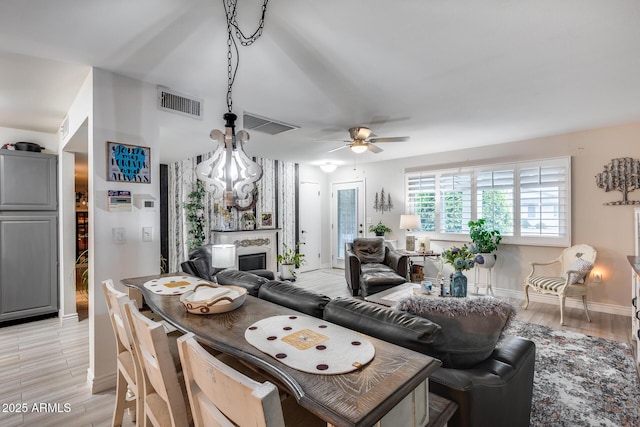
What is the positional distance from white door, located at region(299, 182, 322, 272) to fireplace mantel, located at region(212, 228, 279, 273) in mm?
980

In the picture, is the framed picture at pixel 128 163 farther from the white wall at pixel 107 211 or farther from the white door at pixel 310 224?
the white door at pixel 310 224

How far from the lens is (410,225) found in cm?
559

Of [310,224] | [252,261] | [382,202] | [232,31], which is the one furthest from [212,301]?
[310,224]

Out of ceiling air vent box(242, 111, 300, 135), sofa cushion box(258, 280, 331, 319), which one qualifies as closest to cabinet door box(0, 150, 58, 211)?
ceiling air vent box(242, 111, 300, 135)

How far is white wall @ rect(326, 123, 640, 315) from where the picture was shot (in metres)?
4.01

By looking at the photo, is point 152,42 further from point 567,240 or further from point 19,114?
point 567,240

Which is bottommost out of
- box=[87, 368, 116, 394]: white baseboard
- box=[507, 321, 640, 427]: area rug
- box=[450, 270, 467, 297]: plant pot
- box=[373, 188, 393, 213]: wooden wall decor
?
box=[507, 321, 640, 427]: area rug

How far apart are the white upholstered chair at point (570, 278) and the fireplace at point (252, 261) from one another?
4.33 metres

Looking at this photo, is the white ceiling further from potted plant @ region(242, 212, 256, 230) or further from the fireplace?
the fireplace

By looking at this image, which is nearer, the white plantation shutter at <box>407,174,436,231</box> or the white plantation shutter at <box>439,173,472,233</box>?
the white plantation shutter at <box>439,173,472,233</box>

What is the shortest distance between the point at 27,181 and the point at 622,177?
7.47 meters

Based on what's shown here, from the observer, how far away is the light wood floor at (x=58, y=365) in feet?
6.98

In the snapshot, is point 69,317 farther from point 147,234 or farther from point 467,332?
point 467,332

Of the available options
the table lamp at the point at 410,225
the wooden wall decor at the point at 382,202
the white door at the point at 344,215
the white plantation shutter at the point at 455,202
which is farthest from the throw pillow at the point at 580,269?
the white door at the point at 344,215
